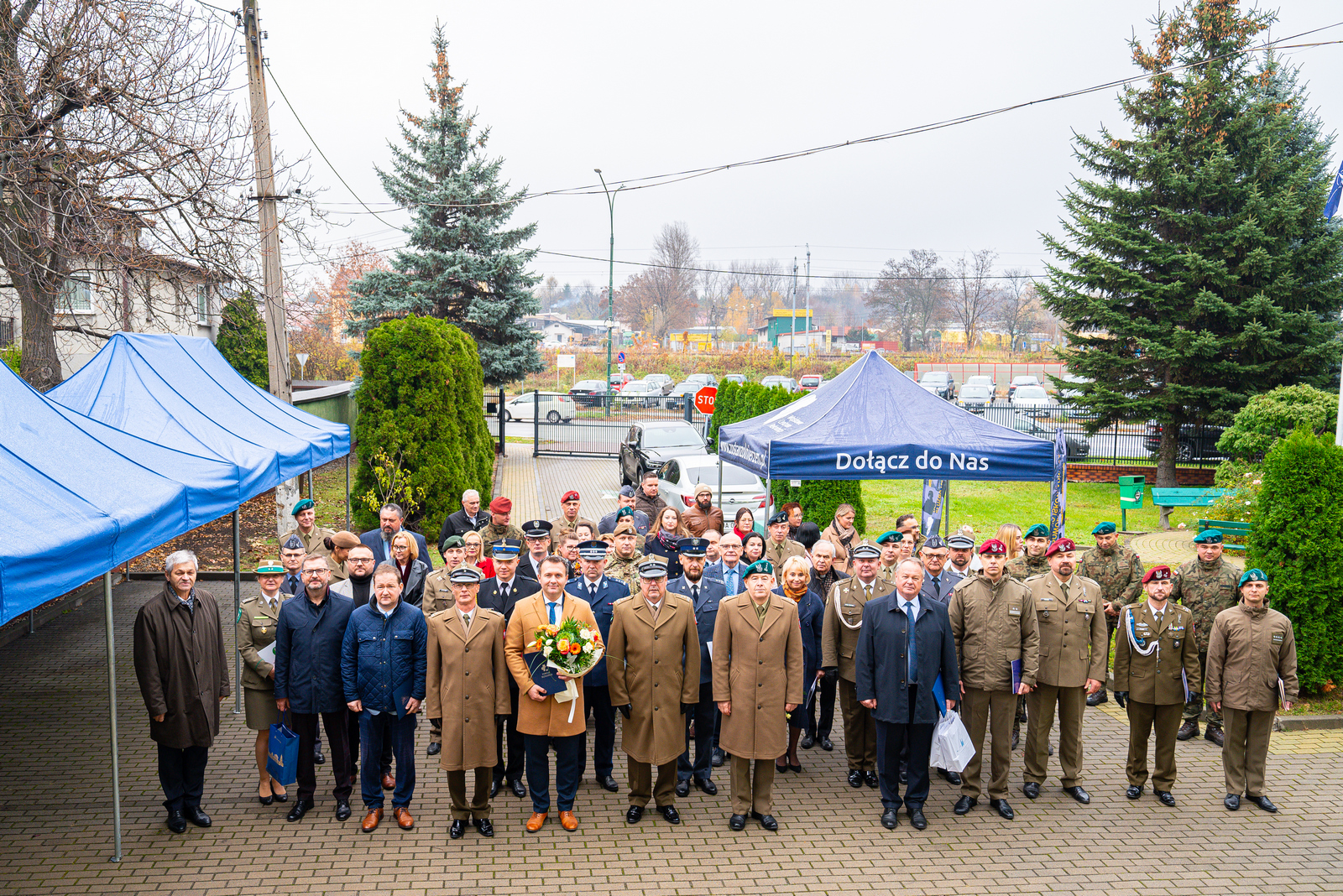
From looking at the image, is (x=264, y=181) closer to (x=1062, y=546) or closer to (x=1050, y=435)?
(x=1062, y=546)

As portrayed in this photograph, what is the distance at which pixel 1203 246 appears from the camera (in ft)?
71.6

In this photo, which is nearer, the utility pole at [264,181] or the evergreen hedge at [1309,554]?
the evergreen hedge at [1309,554]

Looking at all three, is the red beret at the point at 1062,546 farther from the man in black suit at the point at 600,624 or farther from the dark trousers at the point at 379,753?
the dark trousers at the point at 379,753

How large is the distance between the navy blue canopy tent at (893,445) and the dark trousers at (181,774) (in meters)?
5.89

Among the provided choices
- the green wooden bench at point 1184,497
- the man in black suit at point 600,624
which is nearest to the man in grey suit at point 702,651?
the man in black suit at point 600,624

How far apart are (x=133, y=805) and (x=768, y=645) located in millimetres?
4870

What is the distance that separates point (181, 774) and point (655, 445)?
16521 mm

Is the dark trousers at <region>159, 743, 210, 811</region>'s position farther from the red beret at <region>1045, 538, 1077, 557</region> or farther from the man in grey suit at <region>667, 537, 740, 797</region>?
the red beret at <region>1045, 538, 1077, 557</region>

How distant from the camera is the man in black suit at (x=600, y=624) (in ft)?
22.2

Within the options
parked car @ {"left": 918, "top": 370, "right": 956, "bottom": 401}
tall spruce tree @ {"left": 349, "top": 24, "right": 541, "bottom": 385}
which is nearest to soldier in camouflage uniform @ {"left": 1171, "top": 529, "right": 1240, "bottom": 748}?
tall spruce tree @ {"left": 349, "top": 24, "right": 541, "bottom": 385}

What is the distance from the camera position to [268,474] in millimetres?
8953

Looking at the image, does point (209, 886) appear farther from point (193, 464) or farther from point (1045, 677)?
point (1045, 677)

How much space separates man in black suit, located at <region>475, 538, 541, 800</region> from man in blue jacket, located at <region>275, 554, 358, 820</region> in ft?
3.49

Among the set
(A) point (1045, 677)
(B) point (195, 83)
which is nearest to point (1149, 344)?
(A) point (1045, 677)
